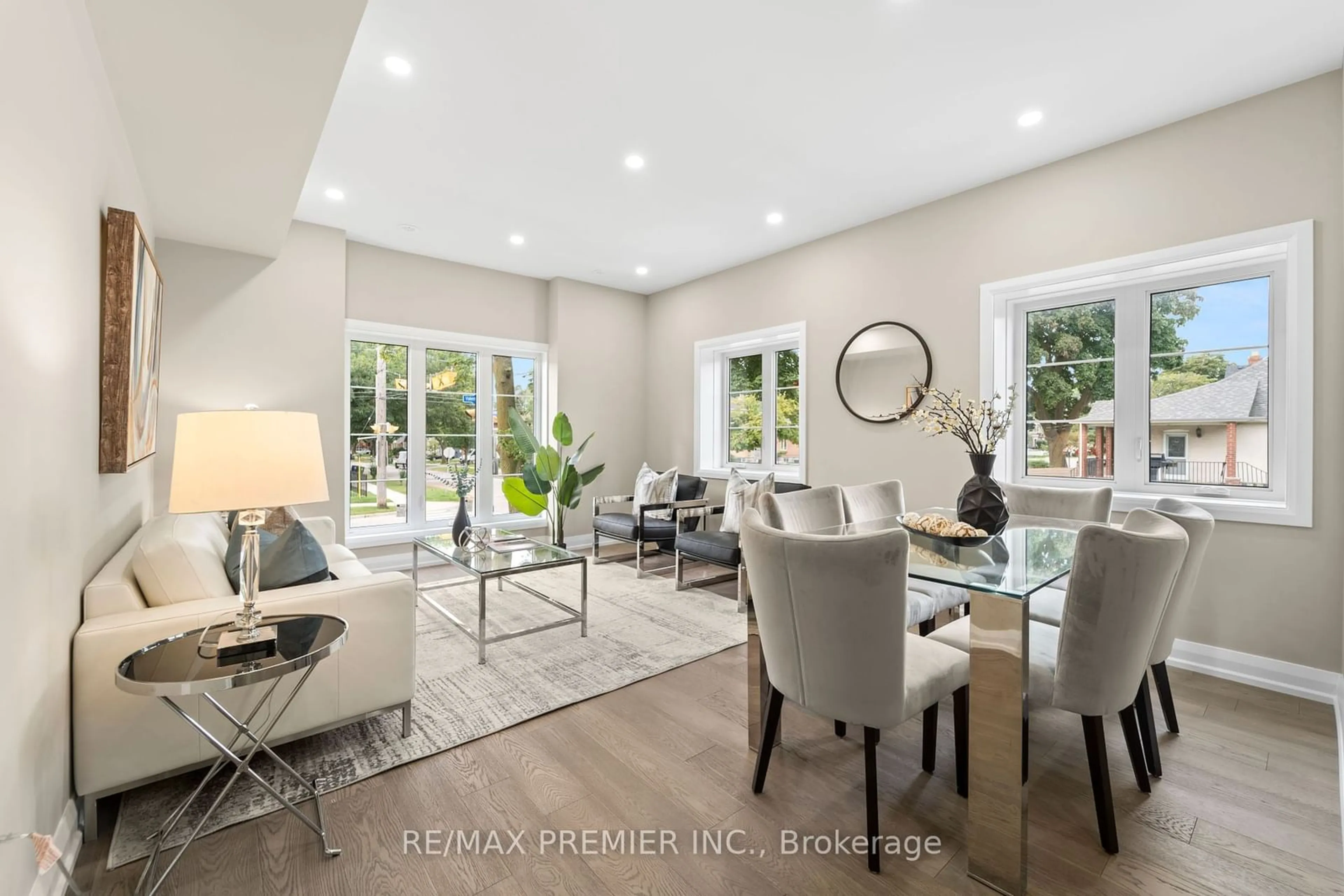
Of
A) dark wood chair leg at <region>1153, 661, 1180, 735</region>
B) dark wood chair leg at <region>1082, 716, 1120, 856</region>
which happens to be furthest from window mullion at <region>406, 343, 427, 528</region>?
dark wood chair leg at <region>1153, 661, 1180, 735</region>

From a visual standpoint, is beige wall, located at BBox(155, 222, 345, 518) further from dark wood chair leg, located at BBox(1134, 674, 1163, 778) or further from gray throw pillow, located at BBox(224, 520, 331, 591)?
dark wood chair leg, located at BBox(1134, 674, 1163, 778)

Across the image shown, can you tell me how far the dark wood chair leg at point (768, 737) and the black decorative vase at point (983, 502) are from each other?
1161 millimetres

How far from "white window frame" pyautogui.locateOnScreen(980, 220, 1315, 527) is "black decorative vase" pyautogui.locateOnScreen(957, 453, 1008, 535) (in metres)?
1.37

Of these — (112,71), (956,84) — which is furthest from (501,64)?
(956,84)

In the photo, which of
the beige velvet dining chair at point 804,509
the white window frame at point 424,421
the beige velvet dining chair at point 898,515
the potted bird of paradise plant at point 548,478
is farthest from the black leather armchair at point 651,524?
the beige velvet dining chair at point 804,509

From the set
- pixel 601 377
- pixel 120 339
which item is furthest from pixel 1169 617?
pixel 601 377

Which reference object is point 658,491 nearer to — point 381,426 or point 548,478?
point 548,478

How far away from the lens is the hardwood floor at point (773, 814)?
156cm

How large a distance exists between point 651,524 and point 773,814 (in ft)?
10.3

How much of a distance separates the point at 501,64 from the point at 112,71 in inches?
53.7

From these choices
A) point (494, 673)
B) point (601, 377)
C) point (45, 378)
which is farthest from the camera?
point (601, 377)

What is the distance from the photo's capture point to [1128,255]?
3.12 metres

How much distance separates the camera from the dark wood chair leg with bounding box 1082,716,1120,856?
1.65 m

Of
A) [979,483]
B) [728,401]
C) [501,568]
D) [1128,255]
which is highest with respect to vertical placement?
[1128,255]
